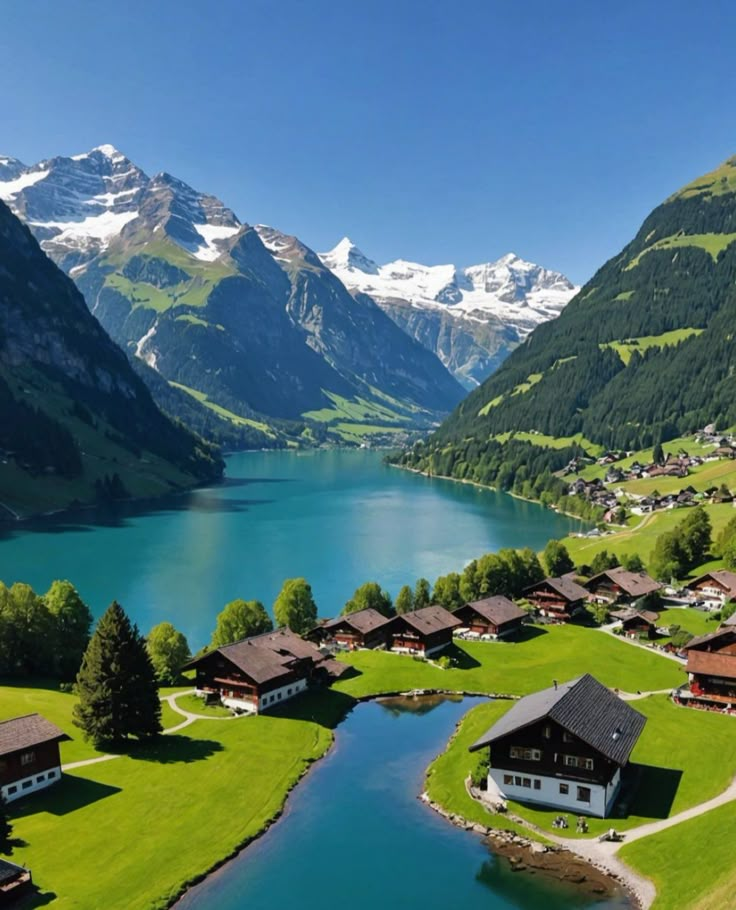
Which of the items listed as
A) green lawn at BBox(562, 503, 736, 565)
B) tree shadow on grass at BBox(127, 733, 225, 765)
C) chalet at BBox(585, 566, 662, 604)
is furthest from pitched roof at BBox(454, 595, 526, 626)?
green lawn at BBox(562, 503, 736, 565)

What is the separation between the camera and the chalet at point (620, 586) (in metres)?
110

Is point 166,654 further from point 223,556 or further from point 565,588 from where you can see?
point 223,556

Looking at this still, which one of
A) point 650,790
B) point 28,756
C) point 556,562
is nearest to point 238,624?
point 28,756

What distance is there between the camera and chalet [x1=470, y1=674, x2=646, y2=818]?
158ft

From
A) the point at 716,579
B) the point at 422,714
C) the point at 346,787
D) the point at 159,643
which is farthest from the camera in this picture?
the point at 716,579

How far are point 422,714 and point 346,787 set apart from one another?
16.7 m

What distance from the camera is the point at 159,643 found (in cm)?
7600

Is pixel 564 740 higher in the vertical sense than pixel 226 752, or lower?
higher

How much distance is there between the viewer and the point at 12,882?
37.7m

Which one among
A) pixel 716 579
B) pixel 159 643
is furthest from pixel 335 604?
pixel 716 579

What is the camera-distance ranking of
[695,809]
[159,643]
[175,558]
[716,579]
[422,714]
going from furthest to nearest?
[175,558] < [716,579] < [159,643] < [422,714] < [695,809]

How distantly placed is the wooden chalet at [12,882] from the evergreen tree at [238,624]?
4512 cm

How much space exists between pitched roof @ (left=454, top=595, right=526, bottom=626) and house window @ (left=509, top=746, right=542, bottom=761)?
42832mm

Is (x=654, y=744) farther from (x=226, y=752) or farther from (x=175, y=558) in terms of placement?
(x=175, y=558)
